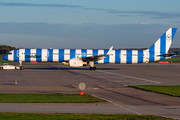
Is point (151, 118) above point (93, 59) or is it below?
below

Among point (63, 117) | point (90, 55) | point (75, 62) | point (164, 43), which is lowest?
point (63, 117)

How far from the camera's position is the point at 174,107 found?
18.0 meters

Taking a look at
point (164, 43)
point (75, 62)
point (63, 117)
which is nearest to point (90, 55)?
point (75, 62)

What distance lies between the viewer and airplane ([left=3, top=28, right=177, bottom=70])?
55031 mm

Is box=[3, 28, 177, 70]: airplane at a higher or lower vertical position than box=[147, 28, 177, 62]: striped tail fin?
lower

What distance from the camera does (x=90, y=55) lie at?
184 feet

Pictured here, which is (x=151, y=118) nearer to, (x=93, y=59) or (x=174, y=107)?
(x=174, y=107)

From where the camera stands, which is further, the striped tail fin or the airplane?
the striped tail fin

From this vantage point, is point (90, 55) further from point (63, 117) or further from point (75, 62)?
point (63, 117)

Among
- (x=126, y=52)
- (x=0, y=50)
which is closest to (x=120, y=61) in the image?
(x=126, y=52)

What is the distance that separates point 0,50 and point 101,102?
155145 millimetres

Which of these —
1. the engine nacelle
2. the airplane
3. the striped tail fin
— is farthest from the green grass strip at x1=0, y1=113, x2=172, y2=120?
the striped tail fin

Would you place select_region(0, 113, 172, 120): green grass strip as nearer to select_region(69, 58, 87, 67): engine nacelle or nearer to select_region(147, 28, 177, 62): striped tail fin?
select_region(69, 58, 87, 67): engine nacelle

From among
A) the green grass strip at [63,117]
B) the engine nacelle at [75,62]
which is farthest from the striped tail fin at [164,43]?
the green grass strip at [63,117]
